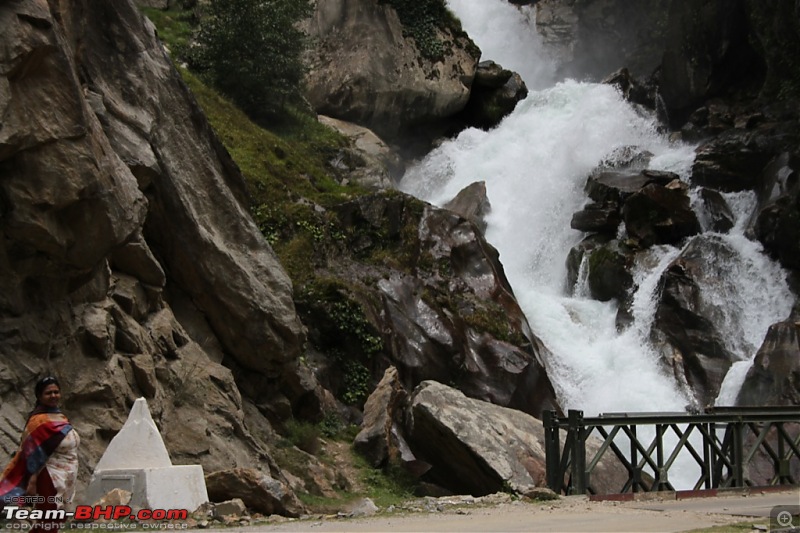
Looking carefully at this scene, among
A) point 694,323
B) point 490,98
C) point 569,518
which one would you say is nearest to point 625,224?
point 694,323

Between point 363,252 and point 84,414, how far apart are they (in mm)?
11483

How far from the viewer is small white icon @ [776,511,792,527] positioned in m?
7.43

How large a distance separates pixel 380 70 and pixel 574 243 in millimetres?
11220

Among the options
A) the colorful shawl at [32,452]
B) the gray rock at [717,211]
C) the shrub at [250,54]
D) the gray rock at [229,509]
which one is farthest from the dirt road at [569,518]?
the shrub at [250,54]

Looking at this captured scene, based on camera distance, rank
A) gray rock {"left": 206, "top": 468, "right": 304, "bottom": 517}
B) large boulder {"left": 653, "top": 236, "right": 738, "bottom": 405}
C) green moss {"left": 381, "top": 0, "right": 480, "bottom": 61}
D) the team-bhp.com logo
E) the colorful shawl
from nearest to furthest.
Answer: the colorful shawl, the team-bhp.com logo, gray rock {"left": 206, "top": 468, "right": 304, "bottom": 517}, large boulder {"left": 653, "top": 236, "right": 738, "bottom": 405}, green moss {"left": 381, "top": 0, "right": 480, "bottom": 61}

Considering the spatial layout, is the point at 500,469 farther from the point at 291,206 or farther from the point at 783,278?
the point at 783,278

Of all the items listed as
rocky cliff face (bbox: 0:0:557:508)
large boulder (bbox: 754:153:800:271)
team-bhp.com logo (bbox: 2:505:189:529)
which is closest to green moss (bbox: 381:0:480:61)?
large boulder (bbox: 754:153:800:271)

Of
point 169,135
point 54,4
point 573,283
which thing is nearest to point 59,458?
point 54,4

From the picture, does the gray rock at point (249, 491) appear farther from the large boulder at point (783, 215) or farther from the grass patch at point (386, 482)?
the large boulder at point (783, 215)

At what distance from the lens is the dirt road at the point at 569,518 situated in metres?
7.73

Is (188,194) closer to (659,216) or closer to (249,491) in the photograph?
(249,491)

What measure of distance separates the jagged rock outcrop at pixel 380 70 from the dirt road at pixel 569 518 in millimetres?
24900

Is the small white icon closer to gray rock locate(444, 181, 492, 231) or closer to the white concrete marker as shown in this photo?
the white concrete marker

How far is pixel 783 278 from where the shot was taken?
25.0 metres
